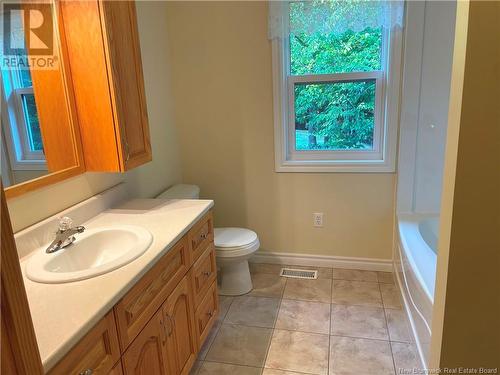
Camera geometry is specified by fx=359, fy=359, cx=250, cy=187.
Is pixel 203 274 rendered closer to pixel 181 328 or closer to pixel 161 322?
pixel 181 328

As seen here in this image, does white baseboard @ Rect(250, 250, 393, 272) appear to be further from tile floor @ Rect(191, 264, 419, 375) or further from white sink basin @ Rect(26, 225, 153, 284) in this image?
white sink basin @ Rect(26, 225, 153, 284)

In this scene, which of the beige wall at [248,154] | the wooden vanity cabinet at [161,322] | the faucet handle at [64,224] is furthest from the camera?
the beige wall at [248,154]

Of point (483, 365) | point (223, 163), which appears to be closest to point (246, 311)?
point (223, 163)

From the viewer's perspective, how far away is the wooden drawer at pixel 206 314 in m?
1.91

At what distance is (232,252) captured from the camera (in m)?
2.42

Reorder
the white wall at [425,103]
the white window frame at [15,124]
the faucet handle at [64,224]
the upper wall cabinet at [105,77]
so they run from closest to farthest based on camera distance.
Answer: the white window frame at [15,124], the faucet handle at [64,224], the upper wall cabinet at [105,77], the white wall at [425,103]

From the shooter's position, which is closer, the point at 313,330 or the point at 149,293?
the point at 149,293

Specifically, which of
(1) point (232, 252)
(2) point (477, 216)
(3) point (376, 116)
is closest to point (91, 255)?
(1) point (232, 252)

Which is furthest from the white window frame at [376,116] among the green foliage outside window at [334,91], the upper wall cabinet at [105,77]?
the upper wall cabinet at [105,77]

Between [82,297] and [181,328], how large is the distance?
2.21 ft

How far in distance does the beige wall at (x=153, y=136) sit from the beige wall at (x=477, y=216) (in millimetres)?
1641

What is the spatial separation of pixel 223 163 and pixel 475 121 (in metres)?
2.05

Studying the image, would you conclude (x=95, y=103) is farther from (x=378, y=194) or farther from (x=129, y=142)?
(x=378, y=194)

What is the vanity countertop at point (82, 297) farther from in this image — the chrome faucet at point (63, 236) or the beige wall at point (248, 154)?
the beige wall at point (248, 154)
